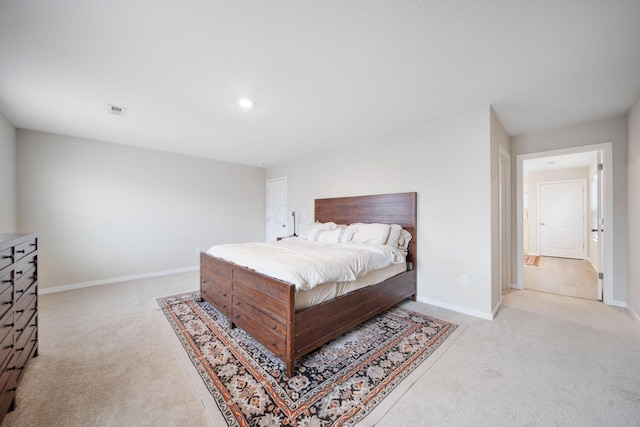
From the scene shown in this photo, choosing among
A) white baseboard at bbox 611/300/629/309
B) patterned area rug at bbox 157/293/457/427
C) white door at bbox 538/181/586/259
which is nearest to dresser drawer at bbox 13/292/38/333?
patterned area rug at bbox 157/293/457/427

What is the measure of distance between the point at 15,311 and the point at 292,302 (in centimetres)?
169

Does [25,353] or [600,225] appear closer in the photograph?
[25,353]

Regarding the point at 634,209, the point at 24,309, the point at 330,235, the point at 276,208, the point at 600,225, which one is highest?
the point at 276,208

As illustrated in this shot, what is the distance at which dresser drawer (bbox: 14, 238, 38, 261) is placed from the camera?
1514 mm

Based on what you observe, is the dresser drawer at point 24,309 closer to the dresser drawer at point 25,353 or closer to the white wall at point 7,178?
the dresser drawer at point 25,353

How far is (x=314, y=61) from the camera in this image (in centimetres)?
186

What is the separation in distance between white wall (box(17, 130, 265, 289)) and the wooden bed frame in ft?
6.67

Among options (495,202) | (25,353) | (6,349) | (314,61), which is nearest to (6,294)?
(6,349)

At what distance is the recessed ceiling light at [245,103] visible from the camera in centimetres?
249

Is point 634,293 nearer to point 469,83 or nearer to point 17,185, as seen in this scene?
point 469,83

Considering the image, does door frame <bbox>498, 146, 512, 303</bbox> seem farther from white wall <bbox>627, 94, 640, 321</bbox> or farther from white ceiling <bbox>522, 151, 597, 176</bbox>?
white ceiling <bbox>522, 151, 597, 176</bbox>

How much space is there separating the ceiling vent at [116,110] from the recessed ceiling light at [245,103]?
1.36 meters

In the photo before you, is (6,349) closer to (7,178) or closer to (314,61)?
(314,61)

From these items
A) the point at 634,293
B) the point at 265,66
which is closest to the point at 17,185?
the point at 265,66
